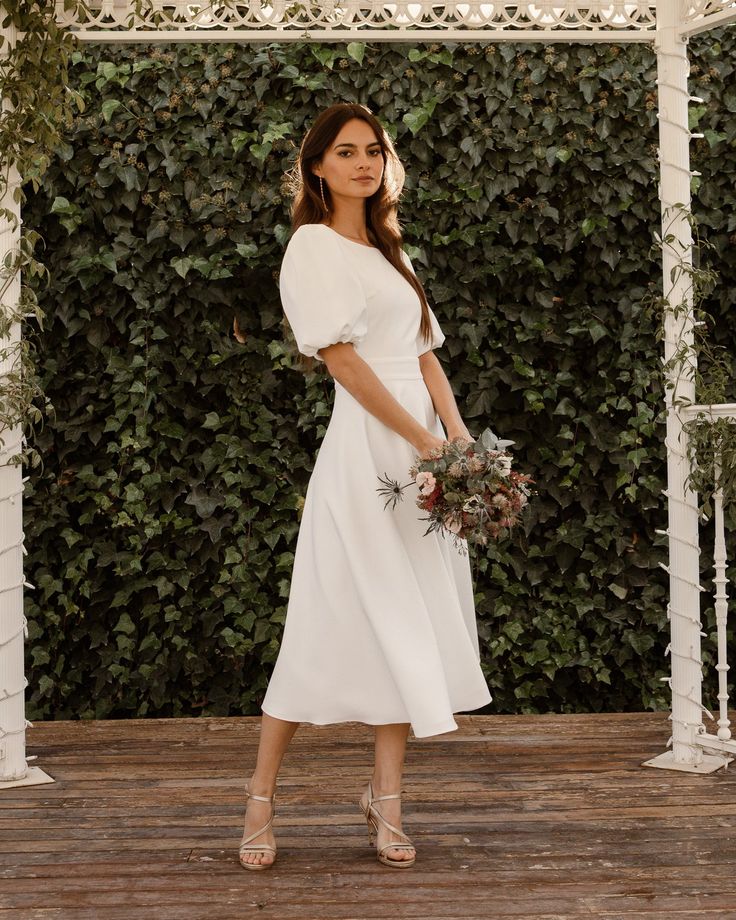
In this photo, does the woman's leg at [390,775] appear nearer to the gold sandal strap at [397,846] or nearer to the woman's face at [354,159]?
the gold sandal strap at [397,846]

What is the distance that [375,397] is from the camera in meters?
2.50

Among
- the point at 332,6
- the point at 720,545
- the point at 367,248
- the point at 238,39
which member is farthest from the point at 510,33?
the point at 720,545

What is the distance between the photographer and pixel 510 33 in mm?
3496

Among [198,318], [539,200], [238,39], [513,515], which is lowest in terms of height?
[513,515]

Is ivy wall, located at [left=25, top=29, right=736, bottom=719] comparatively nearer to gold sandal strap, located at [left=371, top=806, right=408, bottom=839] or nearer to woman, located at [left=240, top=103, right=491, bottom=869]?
woman, located at [left=240, top=103, right=491, bottom=869]

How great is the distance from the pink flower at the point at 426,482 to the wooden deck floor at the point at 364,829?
0.89m

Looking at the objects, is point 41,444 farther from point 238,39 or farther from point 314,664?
point 314,664

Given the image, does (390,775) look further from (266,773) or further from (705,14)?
(705,14)

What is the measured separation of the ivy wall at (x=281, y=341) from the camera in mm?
3947

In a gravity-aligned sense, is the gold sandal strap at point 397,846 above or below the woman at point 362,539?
below

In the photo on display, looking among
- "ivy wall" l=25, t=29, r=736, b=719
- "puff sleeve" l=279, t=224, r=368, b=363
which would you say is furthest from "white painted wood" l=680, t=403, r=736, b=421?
"puff sleeve" l=279, t=224, r=368, b=363

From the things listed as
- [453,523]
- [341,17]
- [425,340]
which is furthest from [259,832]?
[341,17]

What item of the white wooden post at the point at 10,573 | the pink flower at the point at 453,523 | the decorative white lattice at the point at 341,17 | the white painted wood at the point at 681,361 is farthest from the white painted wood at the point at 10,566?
the white painted wood at the point at 681,361

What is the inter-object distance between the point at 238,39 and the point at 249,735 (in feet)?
7.69
